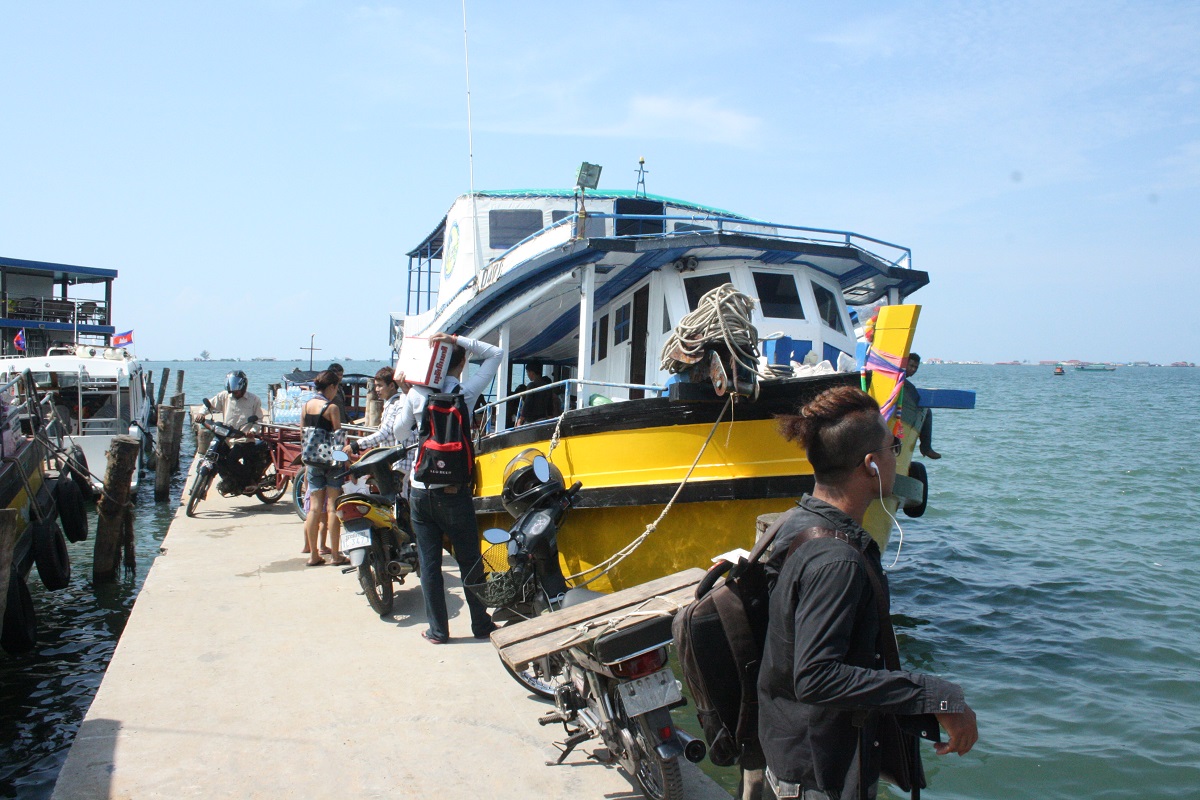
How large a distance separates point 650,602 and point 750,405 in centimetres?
255

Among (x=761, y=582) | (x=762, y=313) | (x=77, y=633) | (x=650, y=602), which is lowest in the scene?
(x=77, y=633)

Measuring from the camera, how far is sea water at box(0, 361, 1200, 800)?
550 cm

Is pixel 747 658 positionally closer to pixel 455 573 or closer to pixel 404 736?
pixel 404 736

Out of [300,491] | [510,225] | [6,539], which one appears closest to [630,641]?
[6,539]

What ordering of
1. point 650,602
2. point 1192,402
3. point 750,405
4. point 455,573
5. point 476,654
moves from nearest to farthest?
1. point 650,602
2. point 476,654
3. point 750,405
4. point 455,573
5. point 1192,402

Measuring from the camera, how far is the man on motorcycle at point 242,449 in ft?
35.9

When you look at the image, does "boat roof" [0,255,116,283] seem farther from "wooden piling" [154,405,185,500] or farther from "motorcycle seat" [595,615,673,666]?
"motorcycle seat" [595,615,673,666]

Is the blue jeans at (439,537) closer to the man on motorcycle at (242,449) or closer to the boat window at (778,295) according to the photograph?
the boat window at (778,295)

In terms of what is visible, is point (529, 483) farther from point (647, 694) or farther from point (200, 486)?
point (200, 486)

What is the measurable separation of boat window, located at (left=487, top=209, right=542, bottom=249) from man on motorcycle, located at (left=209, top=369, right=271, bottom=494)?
3645mm

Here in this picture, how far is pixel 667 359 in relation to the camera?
5535mm

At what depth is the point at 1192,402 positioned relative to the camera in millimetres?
62250

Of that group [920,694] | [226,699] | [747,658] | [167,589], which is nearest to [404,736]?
[226,699]

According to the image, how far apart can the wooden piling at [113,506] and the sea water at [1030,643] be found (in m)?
0.25
